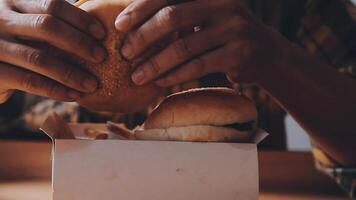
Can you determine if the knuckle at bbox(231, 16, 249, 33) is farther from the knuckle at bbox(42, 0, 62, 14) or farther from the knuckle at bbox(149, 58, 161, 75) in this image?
the knuckle at bbox(42, 0, 62, 14)

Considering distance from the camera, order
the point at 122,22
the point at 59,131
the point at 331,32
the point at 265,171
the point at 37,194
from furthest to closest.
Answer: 1. the point at 331,32
2. the point at 265,171
3. the point at 37,194
4. the point at 59,131
5. the point at 122,22

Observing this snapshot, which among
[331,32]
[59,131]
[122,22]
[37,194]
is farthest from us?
[331,32]

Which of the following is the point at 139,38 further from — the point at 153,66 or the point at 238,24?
the point at 238,24

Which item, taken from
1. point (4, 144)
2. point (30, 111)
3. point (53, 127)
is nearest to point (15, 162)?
point (4, 144)

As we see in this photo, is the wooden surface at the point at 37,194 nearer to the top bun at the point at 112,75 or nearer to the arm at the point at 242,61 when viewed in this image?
the arm at the point at 242,61

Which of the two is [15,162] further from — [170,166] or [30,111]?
[170,166]

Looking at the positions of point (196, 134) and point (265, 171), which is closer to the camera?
point (196, 134)

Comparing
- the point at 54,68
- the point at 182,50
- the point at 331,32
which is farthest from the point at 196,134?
the point at 331,32
